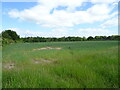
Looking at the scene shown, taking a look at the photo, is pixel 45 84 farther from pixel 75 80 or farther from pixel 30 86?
pixel 75 80

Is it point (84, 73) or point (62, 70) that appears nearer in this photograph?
point (84, 73)

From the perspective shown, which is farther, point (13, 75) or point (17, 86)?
point (13, 75)

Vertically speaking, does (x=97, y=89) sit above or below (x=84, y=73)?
below

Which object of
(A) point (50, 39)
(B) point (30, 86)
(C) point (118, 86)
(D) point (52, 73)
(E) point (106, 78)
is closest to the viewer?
(B) point (30, 86)

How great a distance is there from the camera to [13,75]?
2.68 meters

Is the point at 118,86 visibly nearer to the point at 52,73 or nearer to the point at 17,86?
the point at 52,73

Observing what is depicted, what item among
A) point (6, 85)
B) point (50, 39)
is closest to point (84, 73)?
point (6, 85)

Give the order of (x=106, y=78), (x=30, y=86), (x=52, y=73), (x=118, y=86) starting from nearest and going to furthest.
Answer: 1. (x=30, y=86)
2. (x=118, y=86)
3. (x=106, y=78)
4. (x=52, y=73)

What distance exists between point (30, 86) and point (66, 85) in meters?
0.60

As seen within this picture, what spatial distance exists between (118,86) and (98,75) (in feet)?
1.46

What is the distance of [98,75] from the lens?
2.73m

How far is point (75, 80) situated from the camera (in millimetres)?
2510

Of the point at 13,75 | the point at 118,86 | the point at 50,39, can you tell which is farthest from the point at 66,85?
the point at 50,39

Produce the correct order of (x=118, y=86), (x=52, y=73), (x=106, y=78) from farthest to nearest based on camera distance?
1. (x=52, y=73)
2. (x=106, y=78)
3. (x=118, y=86)
